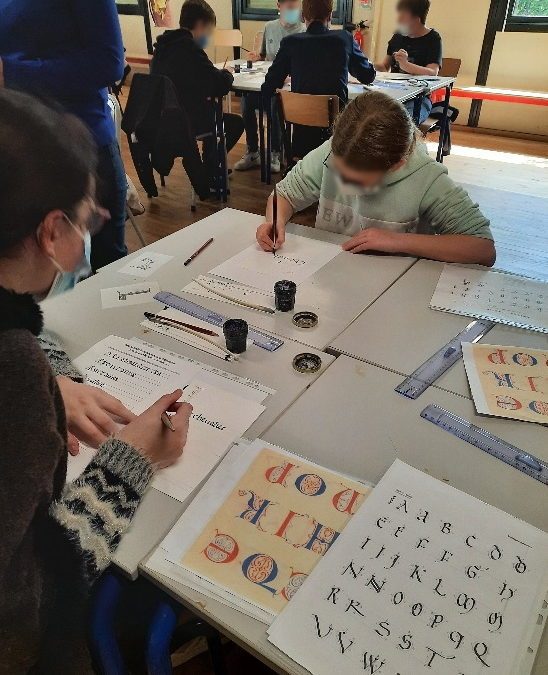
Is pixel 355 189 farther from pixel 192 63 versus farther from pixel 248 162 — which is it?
pixel 248 162

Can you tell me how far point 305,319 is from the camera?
1.23 metres

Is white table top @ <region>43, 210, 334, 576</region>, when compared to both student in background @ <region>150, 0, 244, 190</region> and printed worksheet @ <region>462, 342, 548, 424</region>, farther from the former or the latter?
student in background @ <region>150, 0, 244, 190</region>

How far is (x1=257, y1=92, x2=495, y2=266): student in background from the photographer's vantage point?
1376mm

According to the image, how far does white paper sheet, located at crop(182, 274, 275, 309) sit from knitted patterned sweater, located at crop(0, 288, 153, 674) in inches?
22.3

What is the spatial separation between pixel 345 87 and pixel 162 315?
8.94ft

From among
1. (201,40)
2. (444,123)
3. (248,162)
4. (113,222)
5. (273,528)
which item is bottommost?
(248,162)

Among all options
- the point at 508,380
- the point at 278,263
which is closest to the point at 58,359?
the point at 278,263

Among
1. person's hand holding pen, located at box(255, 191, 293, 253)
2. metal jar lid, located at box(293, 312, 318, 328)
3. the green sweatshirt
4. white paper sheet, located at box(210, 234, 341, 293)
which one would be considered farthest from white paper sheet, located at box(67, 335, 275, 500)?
the green sweatshirt

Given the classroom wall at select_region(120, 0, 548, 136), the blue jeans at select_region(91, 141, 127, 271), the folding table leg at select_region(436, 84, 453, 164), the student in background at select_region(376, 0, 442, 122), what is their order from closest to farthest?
the blue jeans at select_region(91, 141, 127, 271)
the folding table leg at select_region(436, 84, 453, 164)
the student in background at select_region(376, 0, 442, 122)
the classroom wall at select_region(120, 0, 548, 136)

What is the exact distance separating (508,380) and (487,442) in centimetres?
19

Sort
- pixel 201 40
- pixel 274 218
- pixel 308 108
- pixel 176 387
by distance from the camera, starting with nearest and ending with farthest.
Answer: pixel 176 387 < pixel 274 218 < pixel 308 108 < pixel 201 40

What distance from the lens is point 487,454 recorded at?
874 millimetres

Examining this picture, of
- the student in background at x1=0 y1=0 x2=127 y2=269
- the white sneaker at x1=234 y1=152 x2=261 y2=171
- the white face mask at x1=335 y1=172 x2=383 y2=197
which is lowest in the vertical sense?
the white sneaker at x1=234 y1=152 x2=261 y2=171

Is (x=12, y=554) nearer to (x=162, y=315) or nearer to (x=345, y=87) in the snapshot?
(x=162, y=315)
